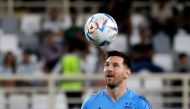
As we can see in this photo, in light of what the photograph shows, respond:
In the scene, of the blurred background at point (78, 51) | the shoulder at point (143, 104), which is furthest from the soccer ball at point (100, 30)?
the blurred background at point (78, 51)

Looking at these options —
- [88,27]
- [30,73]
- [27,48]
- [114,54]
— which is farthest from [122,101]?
[27,48]

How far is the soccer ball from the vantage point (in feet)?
29.9

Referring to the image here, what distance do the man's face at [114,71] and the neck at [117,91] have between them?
0.06 m

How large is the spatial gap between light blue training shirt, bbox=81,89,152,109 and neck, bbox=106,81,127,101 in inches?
1.2

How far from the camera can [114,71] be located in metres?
8.38

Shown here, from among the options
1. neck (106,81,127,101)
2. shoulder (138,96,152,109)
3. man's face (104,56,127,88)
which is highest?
man's face (104,56,127,88)

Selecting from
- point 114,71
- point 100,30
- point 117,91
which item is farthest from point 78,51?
point 114,71

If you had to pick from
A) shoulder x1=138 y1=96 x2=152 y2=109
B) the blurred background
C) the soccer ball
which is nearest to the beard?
shoulder x1=138 y1=96 x2=152 y2=109

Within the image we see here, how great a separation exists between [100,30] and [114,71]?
3.04 feet

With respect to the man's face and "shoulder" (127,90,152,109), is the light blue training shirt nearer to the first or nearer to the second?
"shoulder" (127,90,152,109)

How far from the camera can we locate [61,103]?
49.2 ft

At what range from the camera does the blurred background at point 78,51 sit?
584 inches

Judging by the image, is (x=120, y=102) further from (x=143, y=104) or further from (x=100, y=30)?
(x=100, y=30)

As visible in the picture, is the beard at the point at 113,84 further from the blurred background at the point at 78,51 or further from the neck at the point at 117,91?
the blurred background at the point at 78,51
